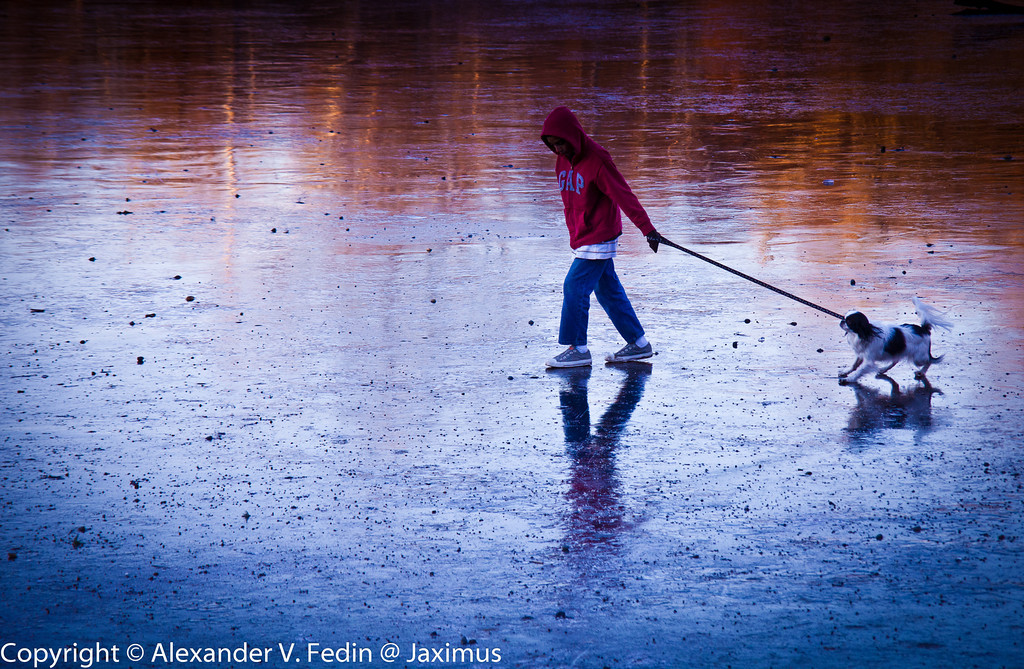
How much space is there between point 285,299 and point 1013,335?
5.43m

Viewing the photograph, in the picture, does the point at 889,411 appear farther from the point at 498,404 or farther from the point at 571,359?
the point at 498,404

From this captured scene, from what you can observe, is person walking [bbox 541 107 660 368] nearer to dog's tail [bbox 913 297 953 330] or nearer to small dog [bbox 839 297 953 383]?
small dog [bbox 839 297 953 383]

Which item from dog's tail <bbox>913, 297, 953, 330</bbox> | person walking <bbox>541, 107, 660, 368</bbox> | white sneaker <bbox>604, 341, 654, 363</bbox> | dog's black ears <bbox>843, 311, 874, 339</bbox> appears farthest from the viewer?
white sneaker <bbox>604, 341, 654, 363</bbox>

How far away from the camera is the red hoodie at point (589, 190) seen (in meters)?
7.54

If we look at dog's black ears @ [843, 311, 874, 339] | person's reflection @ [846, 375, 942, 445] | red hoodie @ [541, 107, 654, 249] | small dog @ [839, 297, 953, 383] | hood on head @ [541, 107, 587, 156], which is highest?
hood on head @ [541, 107, 587, 156]

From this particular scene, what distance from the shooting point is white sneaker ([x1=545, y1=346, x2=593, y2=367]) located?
771 cm

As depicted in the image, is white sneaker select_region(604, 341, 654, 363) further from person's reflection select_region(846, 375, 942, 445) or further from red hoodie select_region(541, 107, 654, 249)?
person's reflection select_region(846, 375, 942, 445)

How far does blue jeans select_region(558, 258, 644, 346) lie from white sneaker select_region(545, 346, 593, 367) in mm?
62

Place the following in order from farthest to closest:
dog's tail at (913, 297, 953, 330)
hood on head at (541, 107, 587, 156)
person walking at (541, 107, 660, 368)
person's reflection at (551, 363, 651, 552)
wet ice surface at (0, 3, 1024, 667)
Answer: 1. person walking at (541, 107, 660, 368)
2. hood on head at (541, 107, 587, 156)
3. dog's tail at (913, 297, 953, 330)
4. person's reflection at (551, 363, 651, 552)
5. wet ice surface at (0, 3, 1024, 667)

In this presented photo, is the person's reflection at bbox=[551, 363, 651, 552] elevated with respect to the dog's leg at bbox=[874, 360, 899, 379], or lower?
lower

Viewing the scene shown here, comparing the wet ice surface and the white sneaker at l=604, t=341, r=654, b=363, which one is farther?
the white sneaker at l=604, t=341, r=654, b=363

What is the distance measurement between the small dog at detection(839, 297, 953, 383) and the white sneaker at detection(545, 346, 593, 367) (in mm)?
1666

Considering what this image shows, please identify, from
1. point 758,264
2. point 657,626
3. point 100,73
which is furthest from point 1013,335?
point 100,73

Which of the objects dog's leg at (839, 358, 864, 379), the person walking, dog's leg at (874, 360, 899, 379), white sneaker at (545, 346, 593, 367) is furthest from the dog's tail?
white sneaker at (545, 346, 593, 367)
